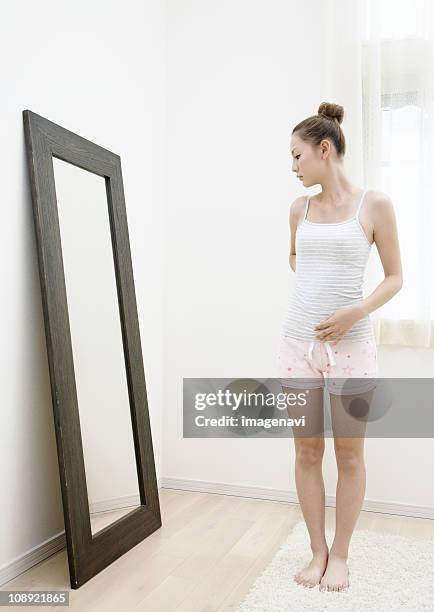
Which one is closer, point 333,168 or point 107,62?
point 333,168

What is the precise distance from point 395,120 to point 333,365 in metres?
1.33

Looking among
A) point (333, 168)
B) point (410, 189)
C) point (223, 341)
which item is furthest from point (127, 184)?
point (410, 189)

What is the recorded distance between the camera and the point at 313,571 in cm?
209

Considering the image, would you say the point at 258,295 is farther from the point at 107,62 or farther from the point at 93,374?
the point at 107,62

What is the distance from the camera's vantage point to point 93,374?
2.37 m

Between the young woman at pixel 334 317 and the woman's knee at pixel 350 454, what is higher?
the young woman at pixel 334 317

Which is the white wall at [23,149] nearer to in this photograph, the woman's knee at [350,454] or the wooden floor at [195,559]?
the wooden floor at [195,559]

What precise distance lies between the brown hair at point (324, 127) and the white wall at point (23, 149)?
3.12ft

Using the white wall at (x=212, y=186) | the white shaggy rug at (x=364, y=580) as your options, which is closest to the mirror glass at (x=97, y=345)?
the white wall at (x=212, y=186)

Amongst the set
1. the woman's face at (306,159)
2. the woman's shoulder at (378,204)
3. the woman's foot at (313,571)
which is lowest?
the woman's foot at (313,571)

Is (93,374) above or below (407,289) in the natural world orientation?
below

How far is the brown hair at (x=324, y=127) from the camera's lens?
206 cm

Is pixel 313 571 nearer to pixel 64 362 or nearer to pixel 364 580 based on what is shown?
pixel 364 580

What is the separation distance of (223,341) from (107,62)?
1.41 meters
